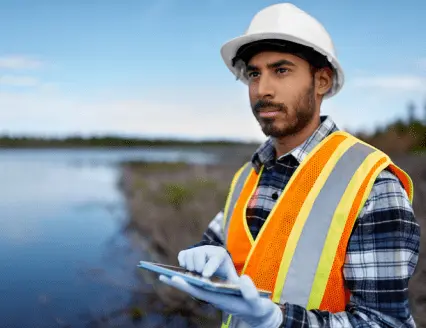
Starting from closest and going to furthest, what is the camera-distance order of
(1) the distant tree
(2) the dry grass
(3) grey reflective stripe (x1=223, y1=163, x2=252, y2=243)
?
(3) grey reflective stripe (x1=223, y1=163, x2=252, y2=243) < (2) the dry grass < (1) the distant tree

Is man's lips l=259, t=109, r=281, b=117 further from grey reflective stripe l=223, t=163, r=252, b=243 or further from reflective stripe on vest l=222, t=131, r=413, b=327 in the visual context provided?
grey reflective stripe l=223, t=163, r=252, b=243

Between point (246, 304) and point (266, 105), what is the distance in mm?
1015

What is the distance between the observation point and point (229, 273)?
6.79ft

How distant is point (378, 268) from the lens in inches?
73.6

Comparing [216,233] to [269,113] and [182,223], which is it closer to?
[269,113]

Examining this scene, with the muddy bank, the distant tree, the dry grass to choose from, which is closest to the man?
the muddy bank

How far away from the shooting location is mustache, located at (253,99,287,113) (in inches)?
89.4

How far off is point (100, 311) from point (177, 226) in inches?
141

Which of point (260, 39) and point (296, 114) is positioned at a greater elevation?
point (260, 39)

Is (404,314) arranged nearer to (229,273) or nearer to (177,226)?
(229,273)

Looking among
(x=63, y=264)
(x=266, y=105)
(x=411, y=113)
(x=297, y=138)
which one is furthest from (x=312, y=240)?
(x=411, y=113)

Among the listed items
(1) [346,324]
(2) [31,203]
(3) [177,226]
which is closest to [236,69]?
(1) [346,324]

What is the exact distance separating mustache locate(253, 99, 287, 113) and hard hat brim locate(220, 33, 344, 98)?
12.8 inches

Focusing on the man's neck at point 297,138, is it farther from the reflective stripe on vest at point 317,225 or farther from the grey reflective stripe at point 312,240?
the grey reflective stripe at point 312,240
